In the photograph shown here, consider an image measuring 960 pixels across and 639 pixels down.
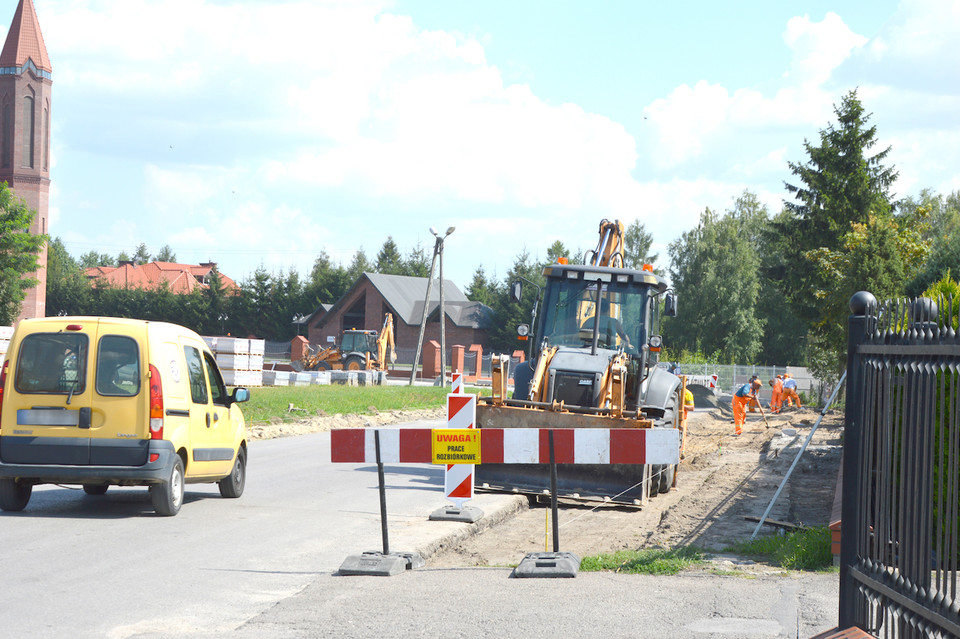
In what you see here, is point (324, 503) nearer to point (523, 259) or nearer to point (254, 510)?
point (254, 510)

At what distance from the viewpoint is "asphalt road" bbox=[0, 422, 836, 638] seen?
6.02m

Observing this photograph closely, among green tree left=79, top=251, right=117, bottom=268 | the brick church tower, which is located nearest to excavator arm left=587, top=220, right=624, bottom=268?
the brick church tower

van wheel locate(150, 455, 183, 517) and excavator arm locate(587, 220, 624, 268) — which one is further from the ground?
excavator arm locate(587, 220, 624, 268)

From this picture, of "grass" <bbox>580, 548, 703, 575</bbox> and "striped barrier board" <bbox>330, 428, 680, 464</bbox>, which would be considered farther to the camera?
"striped barrier board" <bbox>330, 428, 680, 464</bbox>

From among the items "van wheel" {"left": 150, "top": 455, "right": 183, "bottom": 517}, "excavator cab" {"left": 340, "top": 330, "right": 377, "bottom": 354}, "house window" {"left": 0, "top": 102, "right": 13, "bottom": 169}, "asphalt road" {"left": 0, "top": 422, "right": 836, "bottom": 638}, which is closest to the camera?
"asphalt road" {"left": 0, "top": 422, "right": 836, "bottom": 638}

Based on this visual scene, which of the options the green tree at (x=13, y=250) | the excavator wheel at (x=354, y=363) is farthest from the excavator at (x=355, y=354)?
the green tree at (x=13, y=250)

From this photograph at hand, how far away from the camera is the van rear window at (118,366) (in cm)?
1031

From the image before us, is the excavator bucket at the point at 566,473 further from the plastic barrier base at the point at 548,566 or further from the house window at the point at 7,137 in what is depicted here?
the house window at the point at 7,137

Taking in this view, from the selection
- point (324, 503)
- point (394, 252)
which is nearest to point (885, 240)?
point (324, 503)

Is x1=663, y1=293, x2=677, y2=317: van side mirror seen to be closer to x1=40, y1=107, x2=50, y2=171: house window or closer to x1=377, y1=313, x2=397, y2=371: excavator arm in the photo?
x1=377, y1=313, x2=397, y2=371: excavator arm

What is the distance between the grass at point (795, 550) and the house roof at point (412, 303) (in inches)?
2675

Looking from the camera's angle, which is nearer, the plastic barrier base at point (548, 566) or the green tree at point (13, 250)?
the plastic barrier base at point (548, 566)

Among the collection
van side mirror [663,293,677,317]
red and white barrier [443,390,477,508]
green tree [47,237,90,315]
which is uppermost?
green tree [47,237,90,315]

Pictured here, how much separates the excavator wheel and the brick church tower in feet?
85.1
